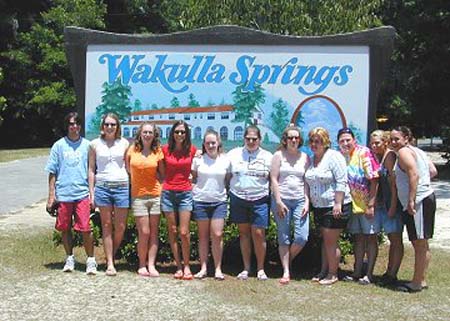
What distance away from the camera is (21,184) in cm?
1677

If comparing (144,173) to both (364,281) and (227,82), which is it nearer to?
(227,82)

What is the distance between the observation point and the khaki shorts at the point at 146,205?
6.72 m

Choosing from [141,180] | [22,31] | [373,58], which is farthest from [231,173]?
[22,31]

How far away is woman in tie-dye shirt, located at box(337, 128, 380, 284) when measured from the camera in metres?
6.56

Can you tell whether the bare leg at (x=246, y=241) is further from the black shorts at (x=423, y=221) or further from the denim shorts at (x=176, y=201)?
the black shorts at (x=423, y=221)

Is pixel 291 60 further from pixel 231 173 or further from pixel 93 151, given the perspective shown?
pixel 93 151

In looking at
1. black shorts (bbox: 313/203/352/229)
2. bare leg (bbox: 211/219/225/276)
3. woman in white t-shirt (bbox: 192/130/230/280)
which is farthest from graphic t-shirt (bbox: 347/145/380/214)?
bare leg (bbox: 211/219/225/276)

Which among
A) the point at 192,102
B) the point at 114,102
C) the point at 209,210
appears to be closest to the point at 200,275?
the point at 209,210

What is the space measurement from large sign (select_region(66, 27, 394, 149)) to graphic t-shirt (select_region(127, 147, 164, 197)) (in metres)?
1.16

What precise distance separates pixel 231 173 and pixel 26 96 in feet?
97.3

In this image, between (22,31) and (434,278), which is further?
(22,31)

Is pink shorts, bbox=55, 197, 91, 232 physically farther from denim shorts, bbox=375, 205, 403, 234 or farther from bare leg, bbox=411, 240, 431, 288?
bare leg, bbox=411, 240, 431, 288

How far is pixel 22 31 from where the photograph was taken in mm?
35750

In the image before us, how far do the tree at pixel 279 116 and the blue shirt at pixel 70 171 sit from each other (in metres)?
2.28
